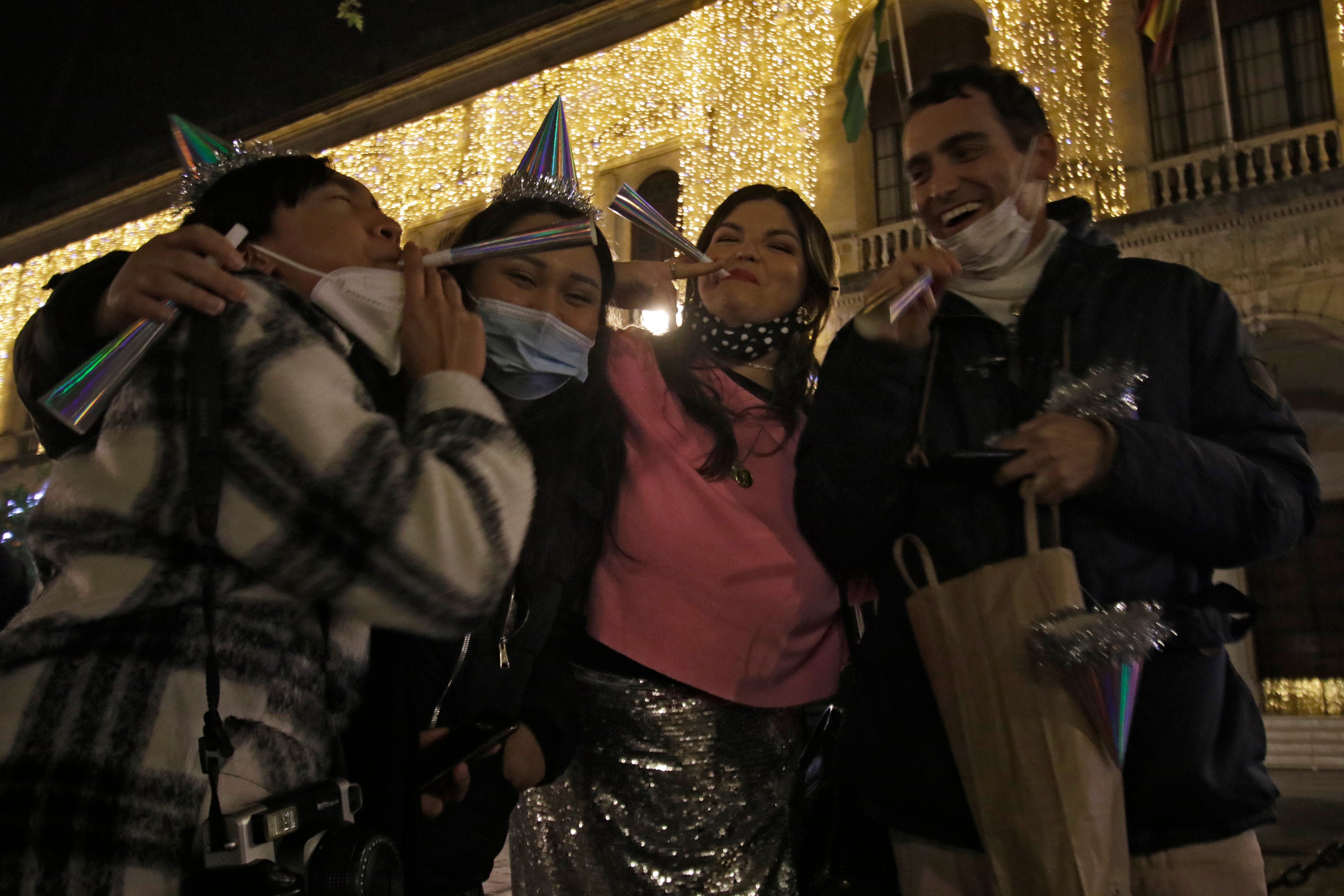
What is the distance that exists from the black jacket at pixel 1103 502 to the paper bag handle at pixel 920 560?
52 mm

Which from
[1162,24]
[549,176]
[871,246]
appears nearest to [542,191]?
[549,176]

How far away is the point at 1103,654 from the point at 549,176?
1.82m

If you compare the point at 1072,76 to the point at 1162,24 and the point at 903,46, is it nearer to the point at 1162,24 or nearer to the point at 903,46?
the point at 1162,24

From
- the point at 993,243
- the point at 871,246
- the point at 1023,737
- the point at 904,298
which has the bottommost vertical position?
the point at 1023,737

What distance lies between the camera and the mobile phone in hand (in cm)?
155

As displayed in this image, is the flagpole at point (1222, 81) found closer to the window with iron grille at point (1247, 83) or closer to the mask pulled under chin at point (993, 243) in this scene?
the window with iron grille at point (1247, 83)

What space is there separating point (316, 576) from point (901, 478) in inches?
Result: 42.2

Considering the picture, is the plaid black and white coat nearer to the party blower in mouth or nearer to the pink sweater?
the party blower in mouth

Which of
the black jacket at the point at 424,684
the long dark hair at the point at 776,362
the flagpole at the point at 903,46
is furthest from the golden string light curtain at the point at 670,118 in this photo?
the black jacket at the point at 424,684

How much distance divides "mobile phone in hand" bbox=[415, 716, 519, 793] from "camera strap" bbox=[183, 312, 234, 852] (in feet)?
1.47

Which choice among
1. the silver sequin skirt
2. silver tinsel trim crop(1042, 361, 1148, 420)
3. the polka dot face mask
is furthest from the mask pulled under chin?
the silver sequin skirt

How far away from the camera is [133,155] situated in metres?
17.2

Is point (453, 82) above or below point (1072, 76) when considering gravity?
above

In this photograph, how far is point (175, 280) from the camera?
4.22ft
